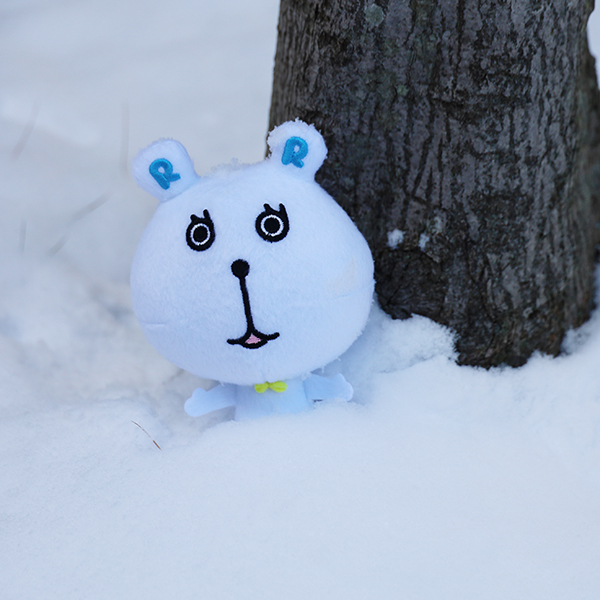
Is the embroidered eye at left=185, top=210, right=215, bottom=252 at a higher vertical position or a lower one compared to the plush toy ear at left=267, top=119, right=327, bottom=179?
lower

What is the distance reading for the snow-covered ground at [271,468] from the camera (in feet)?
2.96

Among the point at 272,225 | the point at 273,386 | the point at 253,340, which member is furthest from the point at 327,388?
the point at 272,225

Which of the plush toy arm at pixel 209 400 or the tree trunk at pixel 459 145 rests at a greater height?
the tree trunk at pixel 459 145

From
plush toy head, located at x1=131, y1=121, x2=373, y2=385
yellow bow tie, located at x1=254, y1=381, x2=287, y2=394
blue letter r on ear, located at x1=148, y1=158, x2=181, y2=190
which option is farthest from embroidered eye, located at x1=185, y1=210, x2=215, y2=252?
yellow bow tie, located at x1=254, y1=381, x2=287, y2=394

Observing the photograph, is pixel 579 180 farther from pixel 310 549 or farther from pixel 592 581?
pixel 310 549

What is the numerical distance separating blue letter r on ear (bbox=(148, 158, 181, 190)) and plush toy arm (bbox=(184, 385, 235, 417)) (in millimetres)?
384

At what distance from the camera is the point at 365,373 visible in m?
1.24

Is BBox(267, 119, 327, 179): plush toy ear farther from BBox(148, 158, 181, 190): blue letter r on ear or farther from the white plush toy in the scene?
BBox(148, 158, 181, 190): blue letter r on ear

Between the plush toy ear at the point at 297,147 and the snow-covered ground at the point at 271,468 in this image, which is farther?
the plush toy ear at the point at 297,147

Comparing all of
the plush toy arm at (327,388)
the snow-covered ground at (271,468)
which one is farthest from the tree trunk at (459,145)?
the plush toy arm at (327,388)

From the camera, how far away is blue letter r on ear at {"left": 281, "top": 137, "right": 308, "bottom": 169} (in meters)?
1.06

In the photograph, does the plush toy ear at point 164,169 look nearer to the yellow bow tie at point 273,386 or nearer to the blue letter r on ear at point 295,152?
the blue letter r on ear at point 295,152

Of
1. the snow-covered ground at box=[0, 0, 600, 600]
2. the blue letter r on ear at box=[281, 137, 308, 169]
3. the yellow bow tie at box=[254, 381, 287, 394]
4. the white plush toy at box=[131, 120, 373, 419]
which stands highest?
the blue letter r on ear at box=[281, 137, 308, 169]

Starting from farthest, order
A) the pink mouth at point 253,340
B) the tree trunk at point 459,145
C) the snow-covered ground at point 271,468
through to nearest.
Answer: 1. the tree trunk at point 459,145
2. the pink mouth at point 253,340
3. the snow-covered ground at point 271,468
